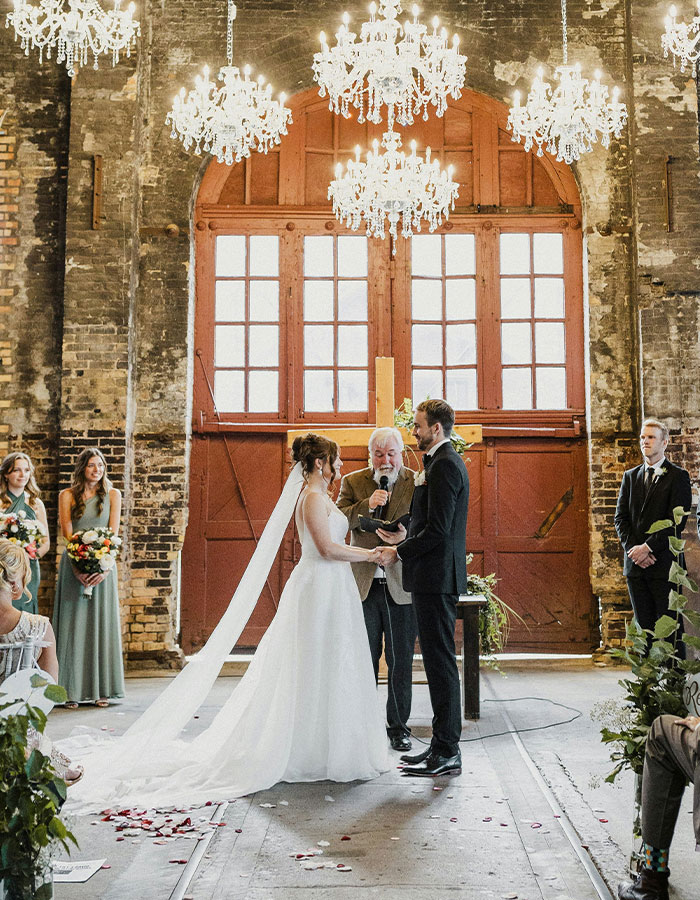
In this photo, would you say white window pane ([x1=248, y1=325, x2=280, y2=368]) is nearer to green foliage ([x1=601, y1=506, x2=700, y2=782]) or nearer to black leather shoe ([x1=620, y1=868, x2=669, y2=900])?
green foliage ([x1=601, y1=506, x2=700, y2=782])

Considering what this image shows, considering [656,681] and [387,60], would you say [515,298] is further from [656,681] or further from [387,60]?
[656,681]

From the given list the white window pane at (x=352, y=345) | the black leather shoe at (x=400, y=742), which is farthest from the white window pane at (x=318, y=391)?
the black leather shoe at (x=400, y=742)

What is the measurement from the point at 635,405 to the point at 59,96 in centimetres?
622

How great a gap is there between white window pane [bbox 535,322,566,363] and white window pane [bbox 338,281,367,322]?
172cm

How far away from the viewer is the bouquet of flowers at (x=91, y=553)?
6539 millimetres

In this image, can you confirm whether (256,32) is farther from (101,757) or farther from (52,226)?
(101,757)

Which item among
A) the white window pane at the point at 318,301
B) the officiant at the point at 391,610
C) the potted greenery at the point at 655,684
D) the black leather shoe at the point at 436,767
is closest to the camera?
the potted greenery at the point at 655,684

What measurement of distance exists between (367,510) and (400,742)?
136 cm

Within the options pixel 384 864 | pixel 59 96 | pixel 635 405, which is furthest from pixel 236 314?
pixel 384 864

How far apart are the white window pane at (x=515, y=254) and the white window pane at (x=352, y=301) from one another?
141 cm

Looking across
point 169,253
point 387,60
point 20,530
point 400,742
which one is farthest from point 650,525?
point 169,253

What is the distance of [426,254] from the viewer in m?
9.13

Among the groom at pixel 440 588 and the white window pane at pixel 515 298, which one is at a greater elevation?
the white window pane at pixel 515 298

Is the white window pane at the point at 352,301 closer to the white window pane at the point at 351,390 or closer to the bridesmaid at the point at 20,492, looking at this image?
the white window pane at the point at 351,390
